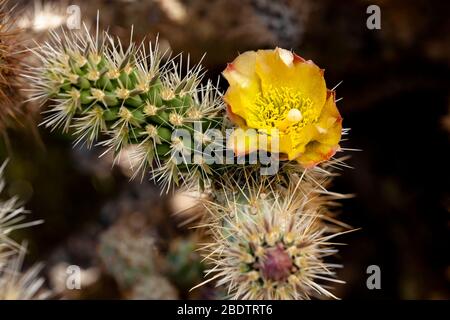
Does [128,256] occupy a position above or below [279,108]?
below

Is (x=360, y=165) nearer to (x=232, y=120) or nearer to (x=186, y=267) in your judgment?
(x=186, y=267)

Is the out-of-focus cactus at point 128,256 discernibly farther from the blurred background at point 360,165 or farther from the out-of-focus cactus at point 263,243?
the out-of-focus cactus at point 263,243

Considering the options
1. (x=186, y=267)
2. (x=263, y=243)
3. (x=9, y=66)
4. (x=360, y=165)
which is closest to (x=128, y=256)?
(x=186, y=267)

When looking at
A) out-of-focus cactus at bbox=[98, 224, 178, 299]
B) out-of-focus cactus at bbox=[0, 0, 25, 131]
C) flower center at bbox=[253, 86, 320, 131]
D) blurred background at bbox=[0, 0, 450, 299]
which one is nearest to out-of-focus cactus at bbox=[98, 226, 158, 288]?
out-of-focus cactus at bbox=[98, 224, 178, 299]

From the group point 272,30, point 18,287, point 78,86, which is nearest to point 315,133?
point 78,86

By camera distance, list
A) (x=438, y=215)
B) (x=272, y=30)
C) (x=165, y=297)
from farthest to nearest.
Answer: (x=438, y=215) → (x=272, y=30) → (x=165, y=297)

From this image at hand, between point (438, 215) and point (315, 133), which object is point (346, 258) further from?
point (315, 133)
